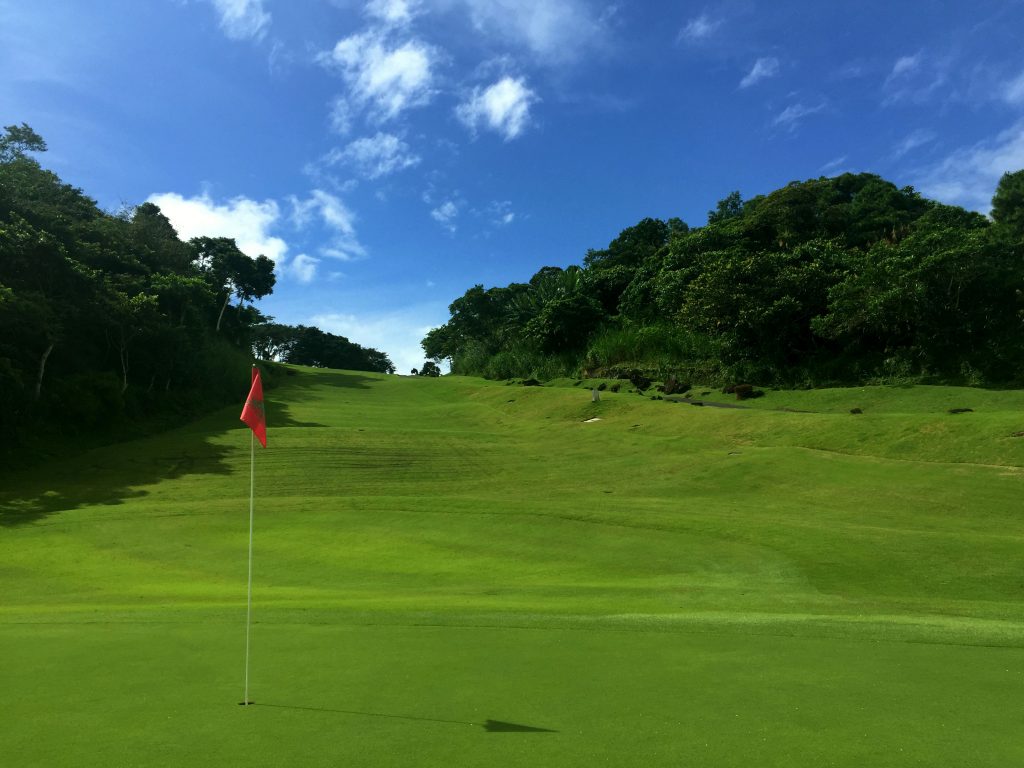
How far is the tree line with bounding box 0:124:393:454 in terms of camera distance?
2678cm

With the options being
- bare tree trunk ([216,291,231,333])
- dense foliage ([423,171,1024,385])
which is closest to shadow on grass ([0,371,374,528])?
bare tree trunk ([216,291,231,333])

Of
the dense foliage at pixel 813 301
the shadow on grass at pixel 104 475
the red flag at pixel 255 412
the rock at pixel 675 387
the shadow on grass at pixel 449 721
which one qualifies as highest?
the dense foliage at pixel 813 301

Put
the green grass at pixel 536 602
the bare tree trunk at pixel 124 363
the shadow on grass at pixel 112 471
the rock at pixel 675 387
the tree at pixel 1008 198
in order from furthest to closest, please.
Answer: the tree at pixel 1008 198
the rock at pixel 675 387
the bare tree trunk at pixel 124 363
the shadow on grass at pixel 112 471
the green grass at pixel 536 602

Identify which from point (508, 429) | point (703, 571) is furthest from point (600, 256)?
point (703, 571)

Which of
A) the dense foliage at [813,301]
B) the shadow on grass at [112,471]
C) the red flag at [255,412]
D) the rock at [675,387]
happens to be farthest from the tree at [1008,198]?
the red flag at [255,412]

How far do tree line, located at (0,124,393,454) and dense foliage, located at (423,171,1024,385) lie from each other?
29.5m

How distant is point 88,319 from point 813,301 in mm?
40531

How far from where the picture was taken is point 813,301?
136ft

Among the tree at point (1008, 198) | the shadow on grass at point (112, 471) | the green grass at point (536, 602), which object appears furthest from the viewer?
the tree at point (1008, 198)

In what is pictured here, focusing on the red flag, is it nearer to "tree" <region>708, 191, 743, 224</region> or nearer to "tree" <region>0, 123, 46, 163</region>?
"tree" <region>0, 123, 46, 163</region>

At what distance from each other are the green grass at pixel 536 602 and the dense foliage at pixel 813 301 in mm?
8849

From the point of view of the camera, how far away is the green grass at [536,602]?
13.3ft

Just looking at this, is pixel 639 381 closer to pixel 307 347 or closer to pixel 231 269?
pixel 231 269

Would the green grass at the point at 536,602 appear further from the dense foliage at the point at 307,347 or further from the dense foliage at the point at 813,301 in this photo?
the dense foliage at the point at 307,347
